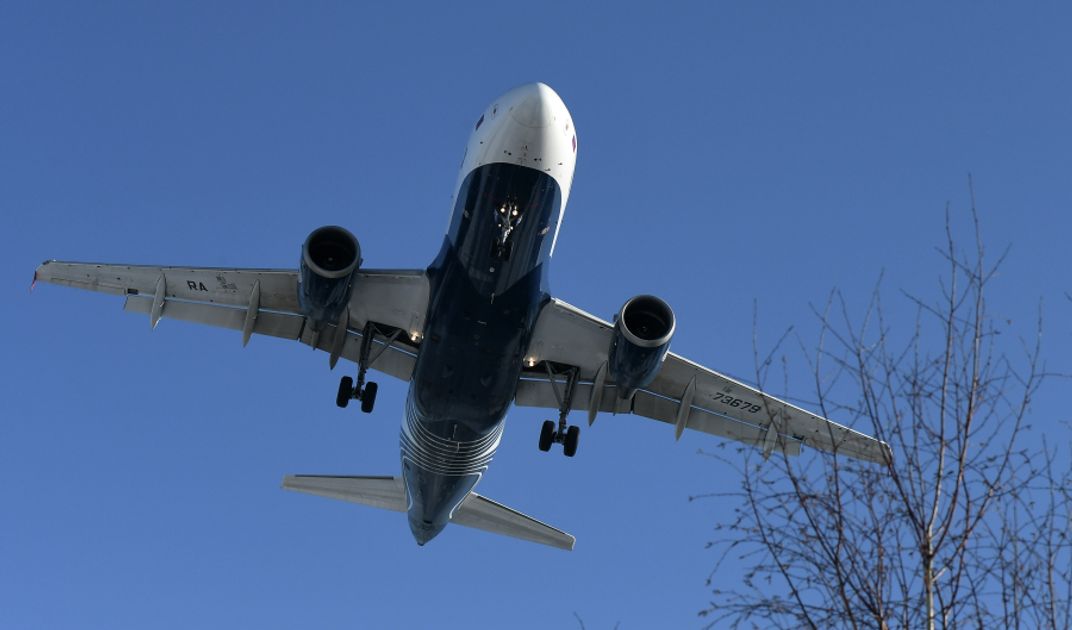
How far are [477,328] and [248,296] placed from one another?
6.11 metres

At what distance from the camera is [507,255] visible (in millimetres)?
21203

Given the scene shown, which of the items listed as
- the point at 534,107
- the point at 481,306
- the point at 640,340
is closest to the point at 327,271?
the point at 481,306

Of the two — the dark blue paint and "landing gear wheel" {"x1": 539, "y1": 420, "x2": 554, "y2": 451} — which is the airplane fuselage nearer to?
the dark blue paint

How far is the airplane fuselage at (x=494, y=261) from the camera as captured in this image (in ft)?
69.3

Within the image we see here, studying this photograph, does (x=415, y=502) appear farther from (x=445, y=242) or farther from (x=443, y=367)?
(x=445, y=242)

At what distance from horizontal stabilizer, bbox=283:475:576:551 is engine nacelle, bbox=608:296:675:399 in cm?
799

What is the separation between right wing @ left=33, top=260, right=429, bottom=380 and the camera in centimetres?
2441

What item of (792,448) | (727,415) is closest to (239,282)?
(727,415)

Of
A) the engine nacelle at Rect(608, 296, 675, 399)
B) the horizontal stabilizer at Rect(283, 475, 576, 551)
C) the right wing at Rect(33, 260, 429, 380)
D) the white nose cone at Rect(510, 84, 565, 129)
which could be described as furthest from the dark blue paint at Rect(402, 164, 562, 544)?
the horizontal stabilizer at Rect(283, 475, 576, 551)

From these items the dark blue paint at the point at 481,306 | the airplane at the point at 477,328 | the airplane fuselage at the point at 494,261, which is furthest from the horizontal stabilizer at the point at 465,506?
the airplane fuselage at the point at 494,261

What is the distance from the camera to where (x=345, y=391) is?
25.4 m

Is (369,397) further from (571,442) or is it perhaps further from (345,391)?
(571,442)

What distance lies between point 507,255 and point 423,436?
17.0 ft

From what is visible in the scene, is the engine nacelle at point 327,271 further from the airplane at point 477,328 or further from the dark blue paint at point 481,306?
the dark blue paint at point 481,306
